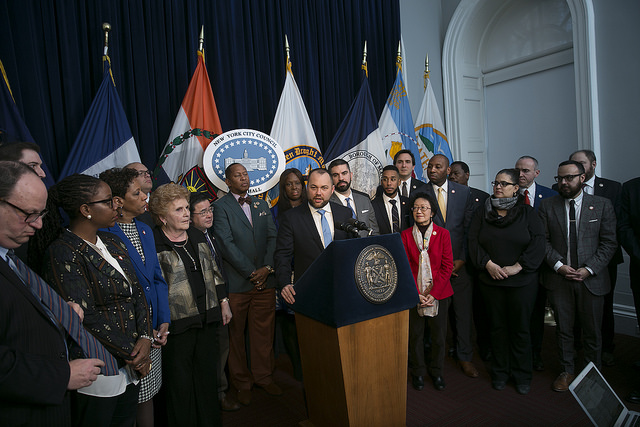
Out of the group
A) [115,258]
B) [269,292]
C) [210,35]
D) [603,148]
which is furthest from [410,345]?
[210,35]

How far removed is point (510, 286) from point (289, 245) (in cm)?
149

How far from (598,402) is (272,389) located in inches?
75.1

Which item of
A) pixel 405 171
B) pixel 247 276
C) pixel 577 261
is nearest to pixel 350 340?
pixel 247 276

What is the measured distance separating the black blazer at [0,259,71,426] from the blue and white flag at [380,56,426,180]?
3.78 meters

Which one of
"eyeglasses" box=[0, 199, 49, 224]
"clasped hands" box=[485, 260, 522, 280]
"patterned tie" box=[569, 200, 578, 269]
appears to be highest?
"eyeglasses" box=[0, 199, 49, 224]

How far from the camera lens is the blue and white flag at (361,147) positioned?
4.21m

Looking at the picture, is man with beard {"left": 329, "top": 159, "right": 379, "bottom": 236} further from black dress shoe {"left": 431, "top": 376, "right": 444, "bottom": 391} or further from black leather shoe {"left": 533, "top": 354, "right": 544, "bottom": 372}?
black leather shoe {"left": 533, "top": 354, "right": 544, "bottom": 372}

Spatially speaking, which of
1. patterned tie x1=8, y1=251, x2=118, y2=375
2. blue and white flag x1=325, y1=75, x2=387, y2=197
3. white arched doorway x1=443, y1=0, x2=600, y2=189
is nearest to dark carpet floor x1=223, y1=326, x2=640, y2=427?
patterned tie x1=8, y1=251, x2=118, y2=375

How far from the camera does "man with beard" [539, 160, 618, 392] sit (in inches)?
106

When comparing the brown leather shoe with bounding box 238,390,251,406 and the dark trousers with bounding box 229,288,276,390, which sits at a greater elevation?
the dark trousers with bounding box 229,288,276,390

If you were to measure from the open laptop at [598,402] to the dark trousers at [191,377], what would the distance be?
1.69 m

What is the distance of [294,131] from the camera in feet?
13.6

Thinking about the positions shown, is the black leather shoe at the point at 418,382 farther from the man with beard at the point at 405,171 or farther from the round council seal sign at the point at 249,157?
the round council seal sign at the point at 249,157

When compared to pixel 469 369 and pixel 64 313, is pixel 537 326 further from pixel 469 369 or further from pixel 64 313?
pixel 64 313
